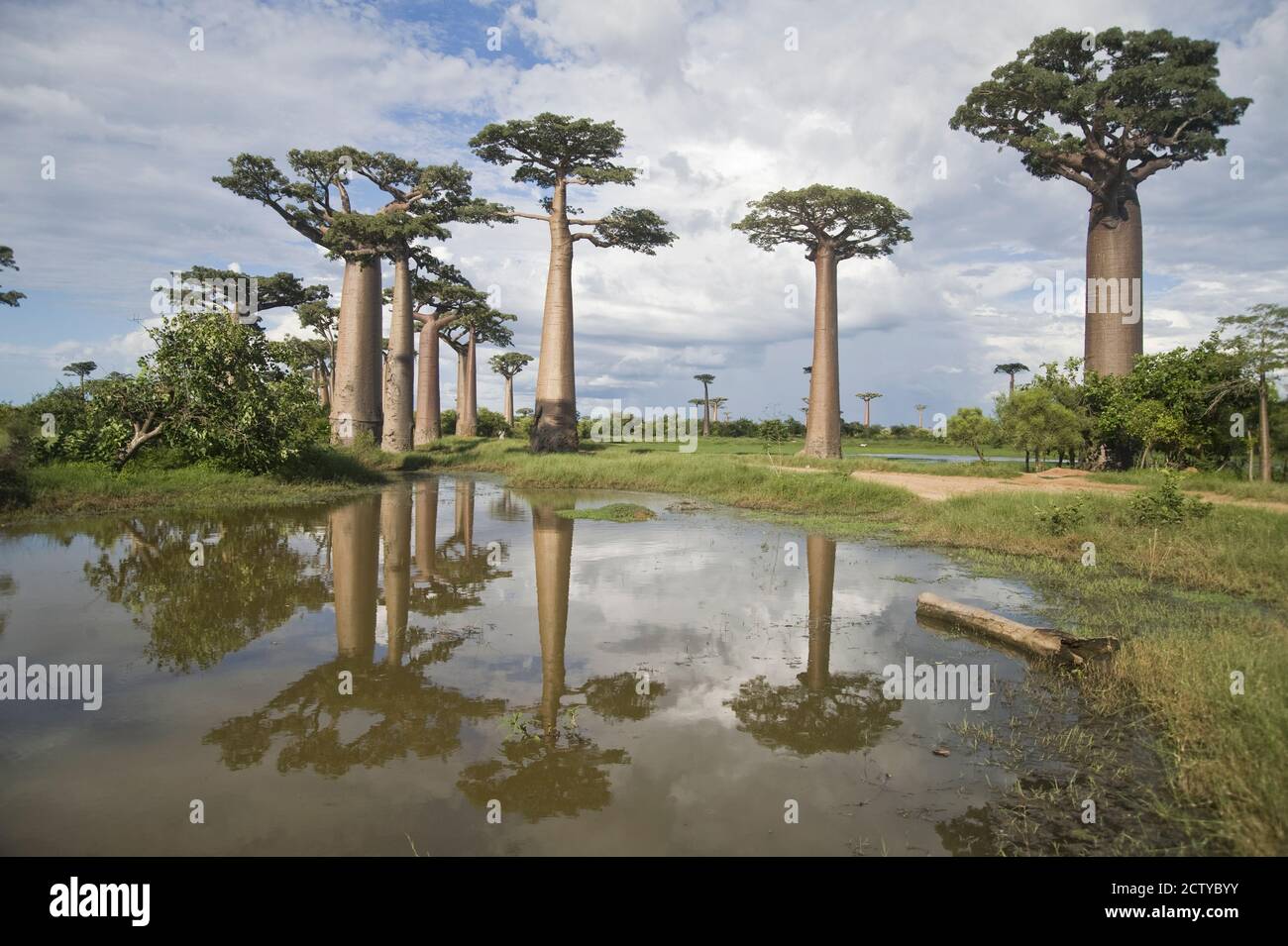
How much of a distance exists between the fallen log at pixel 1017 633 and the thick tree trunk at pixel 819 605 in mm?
981

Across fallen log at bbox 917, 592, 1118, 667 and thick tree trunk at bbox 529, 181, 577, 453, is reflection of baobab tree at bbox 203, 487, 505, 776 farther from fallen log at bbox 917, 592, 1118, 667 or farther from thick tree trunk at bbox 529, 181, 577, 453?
thick tree trunk at bbox 529, 181, 577, 453

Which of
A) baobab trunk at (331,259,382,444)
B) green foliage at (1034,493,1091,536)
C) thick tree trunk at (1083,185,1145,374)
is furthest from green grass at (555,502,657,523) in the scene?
thick tree trunk at (1083,185,1145,374)

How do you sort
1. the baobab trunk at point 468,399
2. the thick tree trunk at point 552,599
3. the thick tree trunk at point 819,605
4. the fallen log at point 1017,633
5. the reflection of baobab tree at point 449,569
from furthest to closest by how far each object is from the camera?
1. the baobab trunk at point 468,399
2. the reflection of baobab tree at point 449,569
3. the thick tree trunk at point 819,605
4. the fallen log at point 1017,633
5. the thick tree trunk at point 552,599

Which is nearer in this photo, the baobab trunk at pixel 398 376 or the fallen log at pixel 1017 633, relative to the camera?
the fallen log at pixel 1017 633

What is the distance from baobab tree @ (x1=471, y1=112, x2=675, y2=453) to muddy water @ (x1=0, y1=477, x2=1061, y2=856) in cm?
1674

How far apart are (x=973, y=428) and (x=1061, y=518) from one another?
16.2 m

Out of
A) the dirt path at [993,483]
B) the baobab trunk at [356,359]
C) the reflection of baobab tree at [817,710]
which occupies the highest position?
the baobab trunk at [356,359]

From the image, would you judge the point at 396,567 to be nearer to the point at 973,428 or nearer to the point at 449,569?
the point at 449,569

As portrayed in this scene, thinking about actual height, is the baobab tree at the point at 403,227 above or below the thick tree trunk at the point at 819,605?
above

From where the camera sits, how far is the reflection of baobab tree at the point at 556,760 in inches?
142

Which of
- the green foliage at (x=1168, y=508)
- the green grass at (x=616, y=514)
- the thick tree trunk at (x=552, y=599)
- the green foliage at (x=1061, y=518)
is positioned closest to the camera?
the thick tree trunk at (x=552, y=599)

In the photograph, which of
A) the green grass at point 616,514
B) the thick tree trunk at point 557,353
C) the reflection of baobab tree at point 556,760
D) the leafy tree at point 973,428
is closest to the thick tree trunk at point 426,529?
the green grass at point 616,514

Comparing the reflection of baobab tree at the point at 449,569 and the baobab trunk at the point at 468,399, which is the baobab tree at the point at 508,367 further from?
the reflection of baobab tree at the point at 449,569
